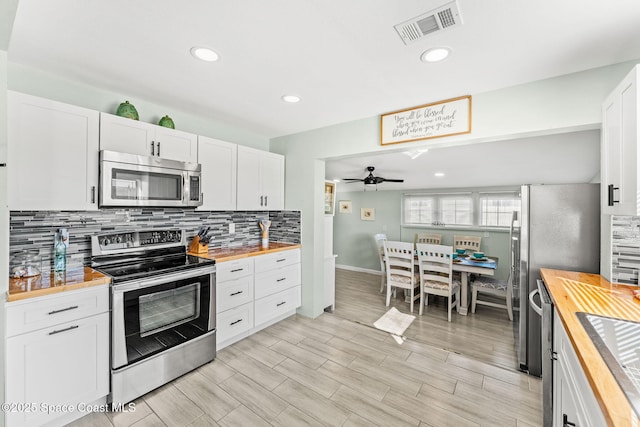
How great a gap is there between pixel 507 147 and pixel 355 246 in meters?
3.94

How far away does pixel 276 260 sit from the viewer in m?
3.22

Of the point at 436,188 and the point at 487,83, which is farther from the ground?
the point at 487,83

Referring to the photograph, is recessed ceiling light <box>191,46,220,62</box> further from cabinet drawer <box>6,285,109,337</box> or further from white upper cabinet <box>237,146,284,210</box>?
cabinet drawer <box>6,285,109,337</box>

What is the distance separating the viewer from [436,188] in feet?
18.8

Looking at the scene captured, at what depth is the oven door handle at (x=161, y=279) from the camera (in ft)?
6.35

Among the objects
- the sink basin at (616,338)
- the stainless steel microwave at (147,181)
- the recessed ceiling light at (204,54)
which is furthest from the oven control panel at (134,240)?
the sink basin at (616,338)

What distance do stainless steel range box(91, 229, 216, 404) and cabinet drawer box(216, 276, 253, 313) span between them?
0.43 feet

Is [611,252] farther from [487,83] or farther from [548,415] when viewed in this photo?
[487,83]

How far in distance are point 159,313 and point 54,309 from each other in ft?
2.09

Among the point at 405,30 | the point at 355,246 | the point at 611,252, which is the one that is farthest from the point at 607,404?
the point at 355,246

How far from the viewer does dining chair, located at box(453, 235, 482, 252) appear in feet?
16.7

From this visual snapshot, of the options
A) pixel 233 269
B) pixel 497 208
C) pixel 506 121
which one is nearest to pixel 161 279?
pixel 233 269

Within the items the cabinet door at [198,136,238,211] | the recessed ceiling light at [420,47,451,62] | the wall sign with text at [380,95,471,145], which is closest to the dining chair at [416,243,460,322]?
the wall sign with text at [380,95,471,145]

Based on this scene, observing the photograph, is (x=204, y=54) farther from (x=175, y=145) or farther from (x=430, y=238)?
(x=430, y=238)
